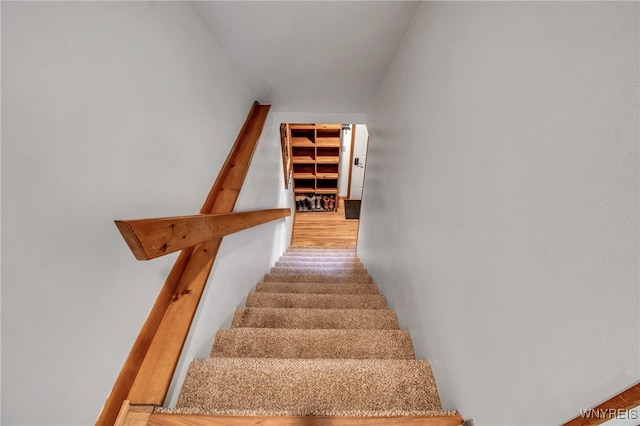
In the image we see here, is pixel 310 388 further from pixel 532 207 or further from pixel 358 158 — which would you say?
pixel 358 158

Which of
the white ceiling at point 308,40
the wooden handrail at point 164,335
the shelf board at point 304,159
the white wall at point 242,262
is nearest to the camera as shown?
the wooden handrail at point 164,335

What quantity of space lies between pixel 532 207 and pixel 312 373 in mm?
870

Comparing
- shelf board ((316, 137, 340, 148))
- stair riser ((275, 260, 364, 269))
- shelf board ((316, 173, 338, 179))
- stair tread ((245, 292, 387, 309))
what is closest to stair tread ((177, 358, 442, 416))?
stair tread ((245, 292, 387, 309))

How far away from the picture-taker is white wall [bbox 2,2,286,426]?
0.48m

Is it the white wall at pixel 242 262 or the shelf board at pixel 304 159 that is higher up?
the shelf board at pixel 304 159

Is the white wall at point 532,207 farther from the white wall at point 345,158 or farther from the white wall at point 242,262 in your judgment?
the white wall at point 345,158

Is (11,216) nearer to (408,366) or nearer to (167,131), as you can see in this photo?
(167,131)

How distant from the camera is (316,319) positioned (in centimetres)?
136

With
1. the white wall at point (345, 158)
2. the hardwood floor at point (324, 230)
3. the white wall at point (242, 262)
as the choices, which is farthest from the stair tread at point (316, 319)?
the white wall at point (345, 158)

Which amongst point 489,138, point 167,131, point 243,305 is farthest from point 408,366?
point 167,131

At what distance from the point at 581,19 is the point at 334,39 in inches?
53.8

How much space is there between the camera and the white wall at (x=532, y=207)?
0.34 metres

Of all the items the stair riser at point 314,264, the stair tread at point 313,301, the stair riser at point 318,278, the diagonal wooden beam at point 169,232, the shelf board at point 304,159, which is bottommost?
the diagonal wooden beam at point 169,232

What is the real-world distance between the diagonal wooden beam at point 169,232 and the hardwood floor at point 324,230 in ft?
13.2
